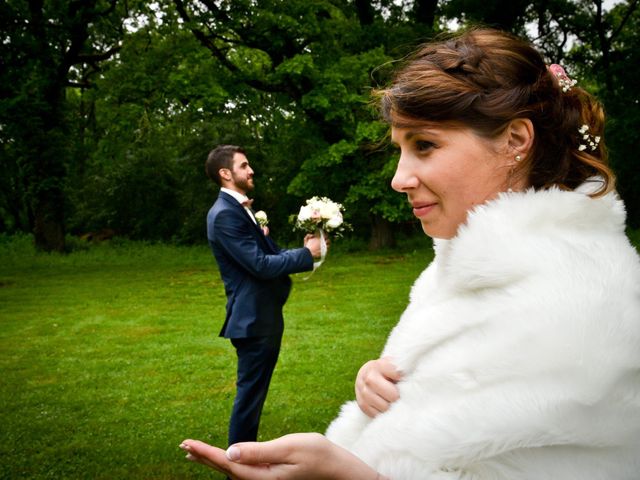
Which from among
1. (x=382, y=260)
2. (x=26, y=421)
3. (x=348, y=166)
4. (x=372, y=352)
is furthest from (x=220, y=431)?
(x=348, y=166)

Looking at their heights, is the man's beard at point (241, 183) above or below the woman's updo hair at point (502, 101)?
below

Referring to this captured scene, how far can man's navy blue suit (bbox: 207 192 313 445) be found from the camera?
4.66 meters

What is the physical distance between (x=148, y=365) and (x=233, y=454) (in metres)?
7.32

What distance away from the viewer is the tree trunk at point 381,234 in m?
A: 20.5

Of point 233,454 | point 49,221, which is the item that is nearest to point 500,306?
point 233,454

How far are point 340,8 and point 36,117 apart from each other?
11.0 meters

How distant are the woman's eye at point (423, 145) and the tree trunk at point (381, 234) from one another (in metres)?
19.1

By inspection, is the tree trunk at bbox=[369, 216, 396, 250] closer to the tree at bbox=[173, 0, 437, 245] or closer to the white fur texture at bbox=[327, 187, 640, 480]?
the tree at bbox=[173, 0, 437, 245]

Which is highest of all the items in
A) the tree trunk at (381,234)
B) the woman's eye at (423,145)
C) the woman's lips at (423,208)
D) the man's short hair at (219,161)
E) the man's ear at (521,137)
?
the man's short hair at (219,161)

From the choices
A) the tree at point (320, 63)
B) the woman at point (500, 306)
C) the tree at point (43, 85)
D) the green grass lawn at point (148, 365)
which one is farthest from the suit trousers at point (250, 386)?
the tree at point (43, 85)

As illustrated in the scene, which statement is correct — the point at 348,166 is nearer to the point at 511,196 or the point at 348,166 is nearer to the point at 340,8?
the point at 340,8

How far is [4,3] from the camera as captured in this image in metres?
16.2

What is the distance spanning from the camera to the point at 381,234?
2056cm

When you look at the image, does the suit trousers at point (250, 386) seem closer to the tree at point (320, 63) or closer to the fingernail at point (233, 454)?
the fingernail at point (233, 454)
